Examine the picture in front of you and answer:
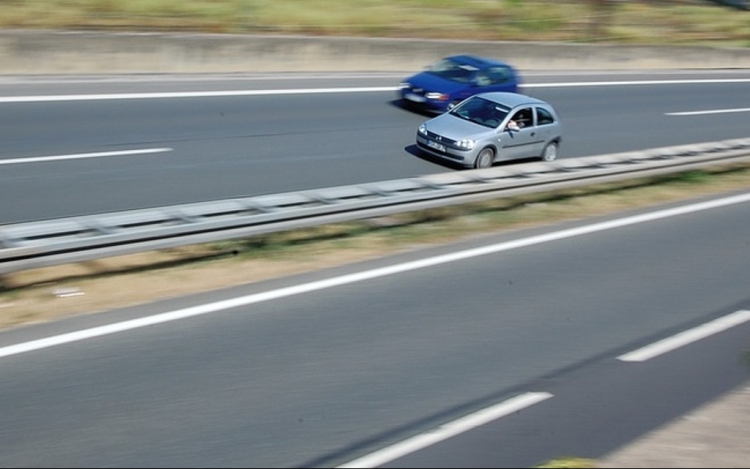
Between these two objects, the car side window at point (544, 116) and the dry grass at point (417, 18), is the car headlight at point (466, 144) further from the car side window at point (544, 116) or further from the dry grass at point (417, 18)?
the dry grass at point (417, 18)

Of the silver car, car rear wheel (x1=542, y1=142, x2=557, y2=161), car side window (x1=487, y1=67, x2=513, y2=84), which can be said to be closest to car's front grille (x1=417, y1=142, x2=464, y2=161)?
the silver car

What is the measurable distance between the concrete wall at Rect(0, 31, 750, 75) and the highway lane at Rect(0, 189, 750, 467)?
11.6 m

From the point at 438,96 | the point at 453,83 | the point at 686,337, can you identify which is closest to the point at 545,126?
the point at 438,96

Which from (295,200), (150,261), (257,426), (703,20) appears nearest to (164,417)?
(257,426)

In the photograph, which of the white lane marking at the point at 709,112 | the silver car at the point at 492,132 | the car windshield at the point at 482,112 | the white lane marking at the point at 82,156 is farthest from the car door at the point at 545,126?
the white lane marking at the point at 709,112

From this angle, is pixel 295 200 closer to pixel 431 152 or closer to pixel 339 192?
pixel 339 192

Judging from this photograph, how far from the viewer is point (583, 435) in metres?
7.18

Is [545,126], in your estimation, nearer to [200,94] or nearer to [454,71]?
[454,71]

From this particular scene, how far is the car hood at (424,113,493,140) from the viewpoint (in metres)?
18.3

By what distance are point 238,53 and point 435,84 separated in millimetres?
4866

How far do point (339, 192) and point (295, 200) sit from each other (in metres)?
0.81

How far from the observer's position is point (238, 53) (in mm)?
23750

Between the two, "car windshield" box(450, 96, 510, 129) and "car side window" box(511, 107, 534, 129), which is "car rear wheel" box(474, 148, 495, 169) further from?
"car side window" box(511, 107, 534, 129)

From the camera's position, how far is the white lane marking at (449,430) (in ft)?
22.0
